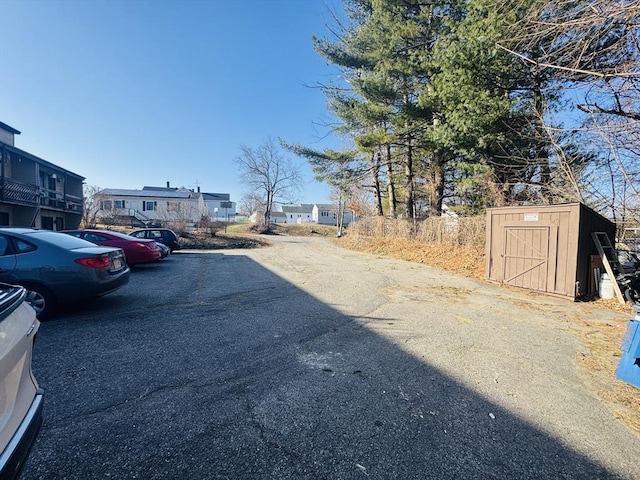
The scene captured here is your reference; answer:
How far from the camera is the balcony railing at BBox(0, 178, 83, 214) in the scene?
14.6m

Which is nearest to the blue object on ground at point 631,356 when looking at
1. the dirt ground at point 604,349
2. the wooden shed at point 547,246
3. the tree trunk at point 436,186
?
the dirt ground at point 604,349

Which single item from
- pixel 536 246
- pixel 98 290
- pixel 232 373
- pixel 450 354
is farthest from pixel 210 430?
pixel 536 246

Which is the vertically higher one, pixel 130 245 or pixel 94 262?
pixel 94 262

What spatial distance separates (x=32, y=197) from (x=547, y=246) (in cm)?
2342

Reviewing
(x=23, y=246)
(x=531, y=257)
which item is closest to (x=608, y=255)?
(x=531, y=257)

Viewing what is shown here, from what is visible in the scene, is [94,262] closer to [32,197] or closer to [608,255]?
[608,255]

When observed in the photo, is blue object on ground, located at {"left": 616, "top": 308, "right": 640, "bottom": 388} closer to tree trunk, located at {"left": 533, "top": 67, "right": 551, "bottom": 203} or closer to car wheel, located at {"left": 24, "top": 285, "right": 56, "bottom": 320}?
car wheel, located at {"left": 24, "top": 285, "right": 56, "bottom": 320}

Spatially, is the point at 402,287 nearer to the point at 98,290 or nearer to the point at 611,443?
the point at 611,443

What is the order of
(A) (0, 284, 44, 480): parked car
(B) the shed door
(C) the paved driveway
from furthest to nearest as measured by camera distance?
(B) the shed door → (C) the paved driveway → (A) (0, 284, 44, 480): parked car

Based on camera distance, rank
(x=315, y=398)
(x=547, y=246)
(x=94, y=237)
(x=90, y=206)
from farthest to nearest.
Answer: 1. (x=90, y=206)
2. (x=94, y=237)
3. (x=547, y=246)
4. (x=315, y=398)

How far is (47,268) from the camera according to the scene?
458cm

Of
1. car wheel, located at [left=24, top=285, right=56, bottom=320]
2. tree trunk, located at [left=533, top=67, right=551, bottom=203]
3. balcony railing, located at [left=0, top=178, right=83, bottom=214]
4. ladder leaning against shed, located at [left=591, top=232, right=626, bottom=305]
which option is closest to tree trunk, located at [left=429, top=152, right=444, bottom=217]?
tree trunk, located at [left=533, top=67, right=551, bottom=203]

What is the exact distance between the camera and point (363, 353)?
12.5 ft

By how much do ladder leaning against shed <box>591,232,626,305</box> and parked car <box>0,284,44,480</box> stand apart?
33.3 feet
